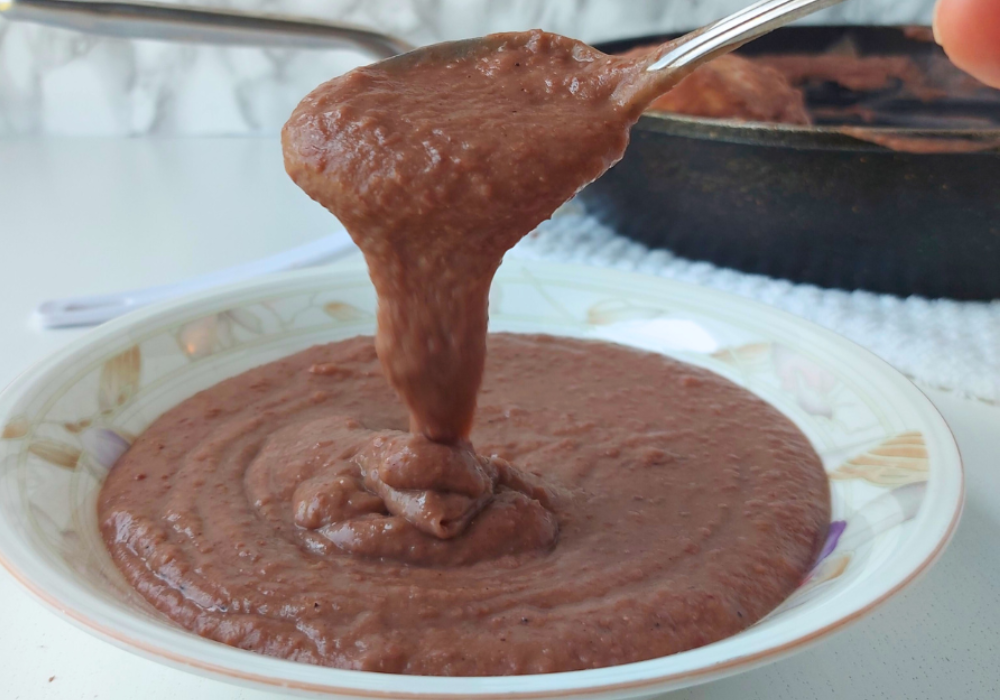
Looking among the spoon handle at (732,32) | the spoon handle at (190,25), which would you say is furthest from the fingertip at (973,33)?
the spoon handle at (190,25)

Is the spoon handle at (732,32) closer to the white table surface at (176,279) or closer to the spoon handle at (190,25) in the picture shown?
the white table surface at (176,279)

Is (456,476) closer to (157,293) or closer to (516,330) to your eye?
(516,330)

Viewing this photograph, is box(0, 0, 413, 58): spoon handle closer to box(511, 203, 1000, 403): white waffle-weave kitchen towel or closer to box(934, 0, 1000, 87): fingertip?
box(511, 203, 1000, 403): white waffle-weave kitchen towel

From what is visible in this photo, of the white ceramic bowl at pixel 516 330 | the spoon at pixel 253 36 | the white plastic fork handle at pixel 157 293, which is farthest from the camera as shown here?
the white plastic fork handle at pixel 157 293

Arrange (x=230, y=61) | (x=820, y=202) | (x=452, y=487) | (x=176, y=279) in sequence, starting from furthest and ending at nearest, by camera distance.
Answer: (x=230, y=61) < (x=176, y=279) < (x=820, y=202) < (x=452, y=487)

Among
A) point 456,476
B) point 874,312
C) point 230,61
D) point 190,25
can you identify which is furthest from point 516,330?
point 230,61

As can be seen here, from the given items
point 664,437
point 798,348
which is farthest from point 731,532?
point 798,348
